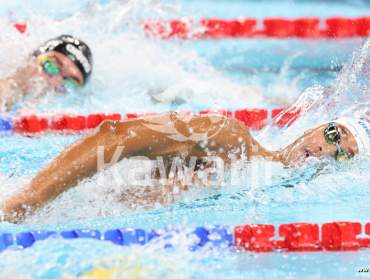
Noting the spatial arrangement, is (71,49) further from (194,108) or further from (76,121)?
(194,108)

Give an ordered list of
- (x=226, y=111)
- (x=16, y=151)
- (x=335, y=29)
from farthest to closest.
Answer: (x=335, y=29), (x=226, y=111), (x=16, y=151)

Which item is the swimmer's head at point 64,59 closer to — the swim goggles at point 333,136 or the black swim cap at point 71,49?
the black swim cap at point 71,49

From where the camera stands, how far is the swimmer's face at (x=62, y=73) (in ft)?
11.9

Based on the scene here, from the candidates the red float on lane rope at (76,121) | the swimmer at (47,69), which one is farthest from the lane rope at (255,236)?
the swimmer at (47,69)

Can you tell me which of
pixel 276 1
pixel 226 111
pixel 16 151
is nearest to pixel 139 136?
pixel 16 151

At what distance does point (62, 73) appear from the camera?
3697mm

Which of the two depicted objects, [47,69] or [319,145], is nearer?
[319,145]

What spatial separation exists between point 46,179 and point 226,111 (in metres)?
1.68

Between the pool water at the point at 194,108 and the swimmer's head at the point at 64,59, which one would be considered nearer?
the pool water at the point at 194,108

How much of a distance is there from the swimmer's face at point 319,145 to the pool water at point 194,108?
4 cm

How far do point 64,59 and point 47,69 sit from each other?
10 centimetres

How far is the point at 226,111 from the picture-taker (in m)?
3.63

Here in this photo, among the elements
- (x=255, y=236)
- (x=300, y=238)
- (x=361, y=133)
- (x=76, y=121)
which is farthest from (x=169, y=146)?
(x=76, y=121)

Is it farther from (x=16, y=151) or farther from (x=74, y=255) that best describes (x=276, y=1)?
(x=74, y=255)
